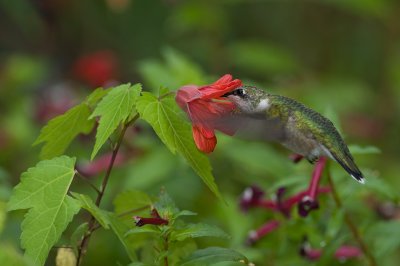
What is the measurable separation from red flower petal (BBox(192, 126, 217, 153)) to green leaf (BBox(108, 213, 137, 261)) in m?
0.24

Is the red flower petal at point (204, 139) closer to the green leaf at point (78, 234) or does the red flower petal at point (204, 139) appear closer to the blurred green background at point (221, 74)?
the green leaf at point (78, 234)

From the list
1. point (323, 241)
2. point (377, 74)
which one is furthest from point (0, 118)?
point (377, 74)

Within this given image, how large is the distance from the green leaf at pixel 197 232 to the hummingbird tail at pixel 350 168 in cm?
37

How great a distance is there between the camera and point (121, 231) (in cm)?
168

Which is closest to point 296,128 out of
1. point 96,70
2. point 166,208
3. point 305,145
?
point 305,145

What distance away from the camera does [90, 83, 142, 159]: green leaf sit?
1.61 meters

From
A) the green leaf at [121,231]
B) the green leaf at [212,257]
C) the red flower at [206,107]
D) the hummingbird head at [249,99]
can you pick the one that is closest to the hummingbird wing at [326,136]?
the hummingbird head at [249,99]

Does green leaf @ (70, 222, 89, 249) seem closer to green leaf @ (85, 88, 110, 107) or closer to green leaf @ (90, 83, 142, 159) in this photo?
green leaf @ (90, 83, 142, 159)

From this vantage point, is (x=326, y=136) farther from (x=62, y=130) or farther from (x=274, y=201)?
(x=62, y=130)

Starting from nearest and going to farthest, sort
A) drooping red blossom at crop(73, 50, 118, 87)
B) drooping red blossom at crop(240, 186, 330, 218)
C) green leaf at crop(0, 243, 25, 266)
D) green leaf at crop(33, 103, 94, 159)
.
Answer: green leaf at crop(0, 243, 25, 266) → green leaf at crop(33, 103, 94, 159) → drooping red blossom at crop(240, 186, 330, 218) → drooping red blossom at crop(73, 50, 118, 87)

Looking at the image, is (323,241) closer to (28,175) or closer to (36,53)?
(28,175)

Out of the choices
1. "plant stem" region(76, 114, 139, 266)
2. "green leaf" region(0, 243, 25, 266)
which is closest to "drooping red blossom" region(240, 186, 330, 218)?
"plant stem" region(76, 114, 139, 266)

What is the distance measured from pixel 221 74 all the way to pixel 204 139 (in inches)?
127

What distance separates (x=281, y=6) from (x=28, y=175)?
16.5ft
